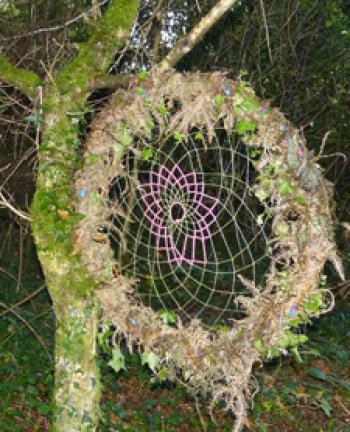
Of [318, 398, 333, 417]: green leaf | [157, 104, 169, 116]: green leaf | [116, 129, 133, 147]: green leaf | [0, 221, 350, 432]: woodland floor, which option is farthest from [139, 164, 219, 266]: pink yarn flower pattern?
[318, 398, 333, 417]: green leaf

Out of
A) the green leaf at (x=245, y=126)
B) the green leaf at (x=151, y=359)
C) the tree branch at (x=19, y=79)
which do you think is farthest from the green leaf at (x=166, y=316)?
the tree branch at (x=19, y=79)

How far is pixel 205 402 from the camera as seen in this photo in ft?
20.0

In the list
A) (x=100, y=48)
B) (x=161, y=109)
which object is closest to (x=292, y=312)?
(x=161, y=109)

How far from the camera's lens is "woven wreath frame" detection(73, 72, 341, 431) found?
3117 millimetres

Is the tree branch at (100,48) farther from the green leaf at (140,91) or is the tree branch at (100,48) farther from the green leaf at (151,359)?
the green leaf at (151,359)

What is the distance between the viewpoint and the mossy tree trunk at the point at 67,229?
335 centimetres

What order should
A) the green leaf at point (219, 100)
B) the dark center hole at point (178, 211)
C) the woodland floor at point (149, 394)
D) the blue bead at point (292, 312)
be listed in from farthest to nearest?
the woodland floor at point (149, 394) < the dark center hole at point (178, 211) < the green leaf at point (219, 100) < the blue bead at point (292, 312)

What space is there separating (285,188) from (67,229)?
113 cm

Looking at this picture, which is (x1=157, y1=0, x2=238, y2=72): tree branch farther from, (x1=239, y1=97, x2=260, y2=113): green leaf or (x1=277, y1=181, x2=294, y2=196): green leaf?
(x1=277, y1=181, x2=294, y2=196): green leaf

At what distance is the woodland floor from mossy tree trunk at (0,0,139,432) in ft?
5.09

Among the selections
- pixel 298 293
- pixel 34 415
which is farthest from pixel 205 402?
pixel 298 293

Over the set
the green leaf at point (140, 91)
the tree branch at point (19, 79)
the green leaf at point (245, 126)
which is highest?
the green leaf at point (245, 126)

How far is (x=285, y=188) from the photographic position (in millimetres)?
3158

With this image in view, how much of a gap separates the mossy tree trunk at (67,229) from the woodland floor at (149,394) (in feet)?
5.09
